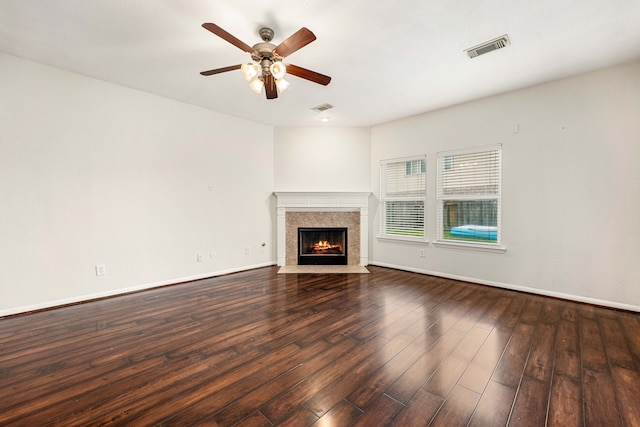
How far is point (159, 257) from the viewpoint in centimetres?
406

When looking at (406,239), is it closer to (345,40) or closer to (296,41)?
(345,40)

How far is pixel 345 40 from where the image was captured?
2660 millimetres

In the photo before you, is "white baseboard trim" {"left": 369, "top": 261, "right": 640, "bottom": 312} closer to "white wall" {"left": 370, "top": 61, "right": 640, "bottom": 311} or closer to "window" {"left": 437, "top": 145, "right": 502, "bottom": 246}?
"white wall" {"left": 370, "top": 61, "right": 640, "bottom": 311}

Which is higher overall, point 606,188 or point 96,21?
point 96,21

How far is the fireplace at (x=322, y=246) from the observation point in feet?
18.4

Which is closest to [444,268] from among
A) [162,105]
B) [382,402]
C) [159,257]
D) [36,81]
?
[382,402]

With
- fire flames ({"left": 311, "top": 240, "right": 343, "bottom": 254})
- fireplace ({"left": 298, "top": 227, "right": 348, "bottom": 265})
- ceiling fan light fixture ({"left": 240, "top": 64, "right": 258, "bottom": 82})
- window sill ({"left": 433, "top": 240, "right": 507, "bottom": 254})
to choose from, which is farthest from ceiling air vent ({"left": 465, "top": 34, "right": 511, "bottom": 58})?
fire flames ({"left": 311, "top": 240, "right": 343, "bottom": 254})

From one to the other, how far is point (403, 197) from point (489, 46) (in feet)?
9.21

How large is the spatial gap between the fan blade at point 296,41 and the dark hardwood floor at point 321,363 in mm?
2480

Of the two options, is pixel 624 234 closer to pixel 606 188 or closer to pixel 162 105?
pixel 606 188

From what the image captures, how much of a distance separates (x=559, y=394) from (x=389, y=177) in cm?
412

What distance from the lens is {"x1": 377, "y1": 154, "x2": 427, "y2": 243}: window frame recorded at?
4.87 m

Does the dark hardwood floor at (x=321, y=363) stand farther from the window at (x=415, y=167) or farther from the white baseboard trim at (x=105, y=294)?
the window at (x=415, y=167)

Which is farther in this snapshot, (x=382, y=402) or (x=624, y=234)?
(x=624, y=234)
